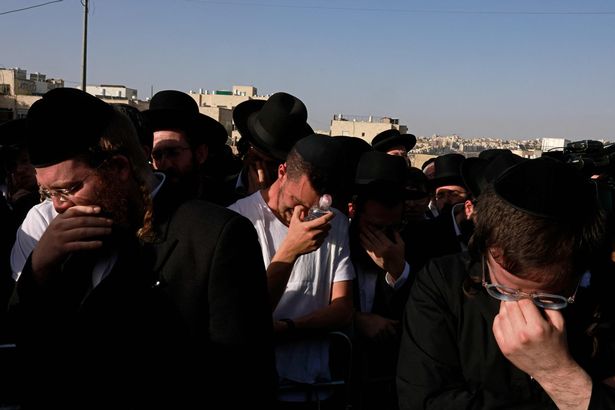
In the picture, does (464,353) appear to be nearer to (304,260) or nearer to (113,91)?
(304,260)

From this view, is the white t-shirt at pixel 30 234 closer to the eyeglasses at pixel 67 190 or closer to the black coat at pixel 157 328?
the eyeglasses at pixel 67 190

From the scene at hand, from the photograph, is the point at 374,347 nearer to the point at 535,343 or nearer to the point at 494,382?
the point at 494,382

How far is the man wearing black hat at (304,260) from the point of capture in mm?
2795

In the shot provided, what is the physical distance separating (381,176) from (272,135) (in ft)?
2.87

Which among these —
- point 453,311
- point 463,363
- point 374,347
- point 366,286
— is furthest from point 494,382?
point 366,286

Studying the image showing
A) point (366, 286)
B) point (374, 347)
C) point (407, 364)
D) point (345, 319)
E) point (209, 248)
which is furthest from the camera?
point (366, 286)

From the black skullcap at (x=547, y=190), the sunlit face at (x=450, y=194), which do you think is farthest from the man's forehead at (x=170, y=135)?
the sunlit face at (x=450, y=194)

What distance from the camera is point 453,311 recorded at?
1948mm

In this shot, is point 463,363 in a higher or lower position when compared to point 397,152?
lower

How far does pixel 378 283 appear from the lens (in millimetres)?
3461

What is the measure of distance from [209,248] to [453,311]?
35.3 inches

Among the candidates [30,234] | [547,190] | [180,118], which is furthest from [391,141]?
[547,190]

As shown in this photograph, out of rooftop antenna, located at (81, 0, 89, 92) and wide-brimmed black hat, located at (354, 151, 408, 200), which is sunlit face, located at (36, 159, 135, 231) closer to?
wide-brimmed black hat, located at (354, 151, 408, 200)

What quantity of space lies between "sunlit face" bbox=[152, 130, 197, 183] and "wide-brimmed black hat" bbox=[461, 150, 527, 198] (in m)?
2.08
